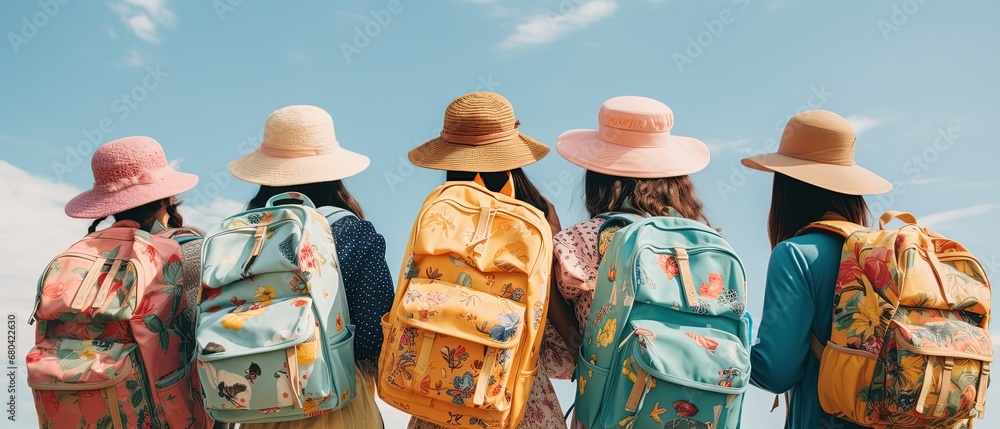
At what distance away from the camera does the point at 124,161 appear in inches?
172

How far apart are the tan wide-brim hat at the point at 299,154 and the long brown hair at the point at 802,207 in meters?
2.17

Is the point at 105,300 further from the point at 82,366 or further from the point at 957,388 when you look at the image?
the point at 957,388

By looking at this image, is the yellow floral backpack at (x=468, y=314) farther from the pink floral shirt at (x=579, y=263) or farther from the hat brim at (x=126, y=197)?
the hat brim at (x=126, y=197)

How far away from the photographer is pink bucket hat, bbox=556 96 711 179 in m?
4.19

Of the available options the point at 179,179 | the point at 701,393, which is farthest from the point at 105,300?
the point at 701,393

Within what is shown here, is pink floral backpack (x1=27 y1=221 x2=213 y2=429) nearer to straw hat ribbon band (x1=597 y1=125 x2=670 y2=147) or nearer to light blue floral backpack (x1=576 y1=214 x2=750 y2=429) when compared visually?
light blue floral backpack (x1=576 y1=214 x2=750 y2=429)

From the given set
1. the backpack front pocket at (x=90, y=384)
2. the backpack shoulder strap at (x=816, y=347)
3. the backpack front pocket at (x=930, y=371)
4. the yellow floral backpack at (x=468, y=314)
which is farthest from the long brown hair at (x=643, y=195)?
the backpack front pocket at (x=90, y=384)

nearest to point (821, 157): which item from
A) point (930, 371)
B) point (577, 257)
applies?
point (930, 371)

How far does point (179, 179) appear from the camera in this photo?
4434 mm

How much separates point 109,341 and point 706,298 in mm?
2773

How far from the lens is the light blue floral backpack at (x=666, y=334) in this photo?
342 cm

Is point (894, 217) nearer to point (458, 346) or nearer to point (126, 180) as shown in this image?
point (458, 346)

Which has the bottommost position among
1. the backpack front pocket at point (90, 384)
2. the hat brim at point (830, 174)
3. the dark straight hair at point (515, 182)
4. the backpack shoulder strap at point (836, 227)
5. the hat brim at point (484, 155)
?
the backpack front pocket at point (90, 384)

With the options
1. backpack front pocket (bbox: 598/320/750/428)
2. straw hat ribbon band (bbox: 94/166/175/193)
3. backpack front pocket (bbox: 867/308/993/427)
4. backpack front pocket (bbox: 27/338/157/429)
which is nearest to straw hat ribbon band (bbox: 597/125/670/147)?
backpack front pocket (bbox: 598/320/750/428)
